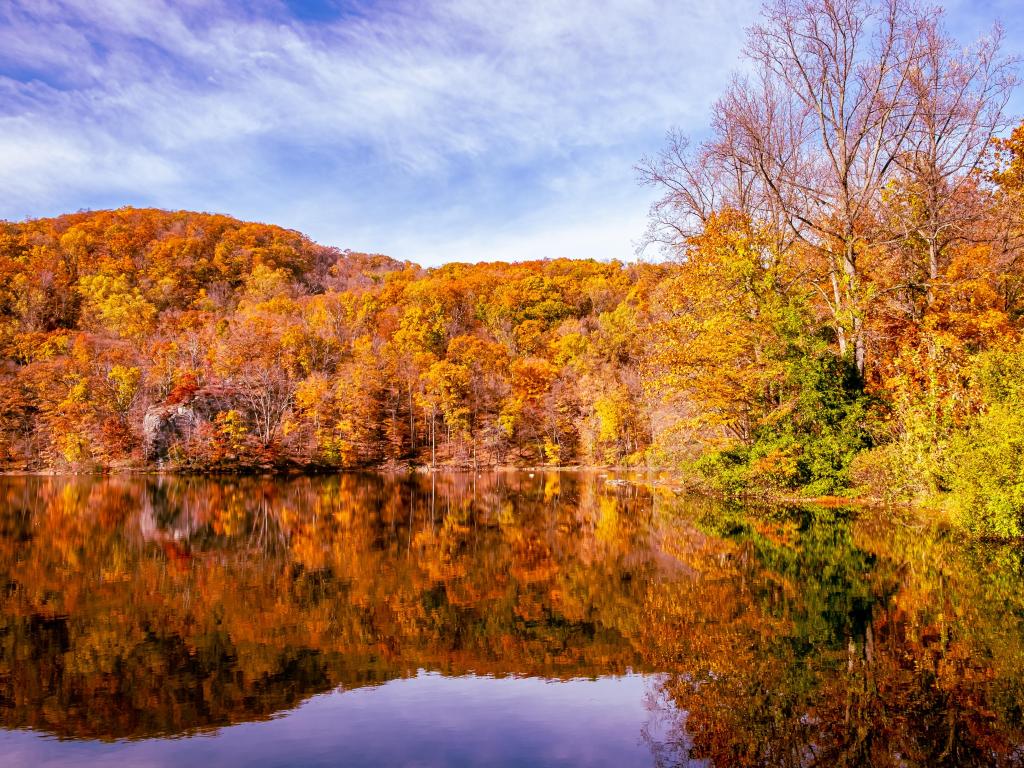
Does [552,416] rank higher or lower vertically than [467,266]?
lower

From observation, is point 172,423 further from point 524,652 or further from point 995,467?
point 995,467

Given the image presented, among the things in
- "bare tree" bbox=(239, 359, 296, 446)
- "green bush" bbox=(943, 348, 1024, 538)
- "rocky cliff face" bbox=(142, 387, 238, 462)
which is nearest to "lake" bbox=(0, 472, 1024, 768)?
"green bush" bbox=(943, 348, 1024, 538)

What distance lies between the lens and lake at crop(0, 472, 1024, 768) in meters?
5.39

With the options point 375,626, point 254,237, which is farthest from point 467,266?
point 375,626

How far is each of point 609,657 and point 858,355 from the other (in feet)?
59.0

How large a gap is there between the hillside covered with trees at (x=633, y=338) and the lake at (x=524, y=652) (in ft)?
16.8

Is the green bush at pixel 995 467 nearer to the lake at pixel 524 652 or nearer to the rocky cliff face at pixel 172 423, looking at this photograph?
the lake at pixel 524 652

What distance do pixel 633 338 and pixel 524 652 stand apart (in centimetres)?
5691

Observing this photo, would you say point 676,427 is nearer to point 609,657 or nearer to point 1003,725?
point 609,657

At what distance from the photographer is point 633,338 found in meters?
63.0

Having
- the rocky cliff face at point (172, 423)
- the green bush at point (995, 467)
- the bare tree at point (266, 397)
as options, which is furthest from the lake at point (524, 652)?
the bare tree at point (266, 397)

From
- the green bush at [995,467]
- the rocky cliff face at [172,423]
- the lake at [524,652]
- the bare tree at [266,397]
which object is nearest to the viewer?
the lake at [524,652]

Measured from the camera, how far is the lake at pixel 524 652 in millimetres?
5391

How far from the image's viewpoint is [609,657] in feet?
24.4
